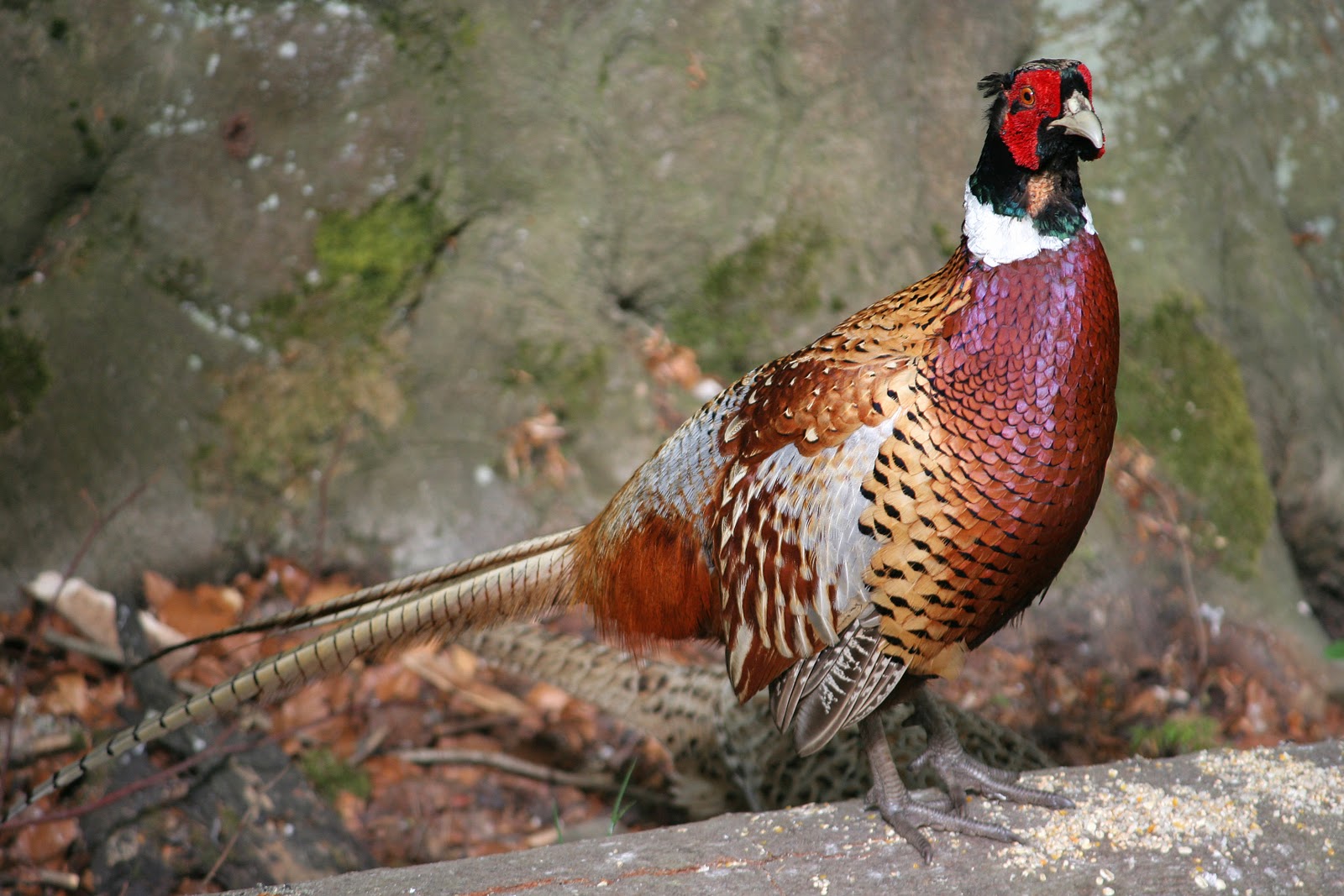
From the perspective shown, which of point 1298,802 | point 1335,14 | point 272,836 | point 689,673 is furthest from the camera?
point 1335,14

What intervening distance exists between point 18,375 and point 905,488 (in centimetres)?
324

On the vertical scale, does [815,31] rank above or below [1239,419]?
above

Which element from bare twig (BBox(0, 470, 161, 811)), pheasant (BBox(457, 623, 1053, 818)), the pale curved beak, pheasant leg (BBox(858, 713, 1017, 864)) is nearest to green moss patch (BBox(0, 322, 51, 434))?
bare twig (BBox(0, 470, 161, 811))

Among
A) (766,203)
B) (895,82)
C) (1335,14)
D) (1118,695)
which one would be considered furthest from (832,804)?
(1335,14)

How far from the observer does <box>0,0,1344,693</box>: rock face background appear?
379cm

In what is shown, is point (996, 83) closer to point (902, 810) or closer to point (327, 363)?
point (902, 810)

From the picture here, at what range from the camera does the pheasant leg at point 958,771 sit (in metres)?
2.43

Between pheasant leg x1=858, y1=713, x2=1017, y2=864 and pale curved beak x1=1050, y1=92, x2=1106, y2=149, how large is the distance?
4.19 feet

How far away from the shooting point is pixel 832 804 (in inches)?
98.2

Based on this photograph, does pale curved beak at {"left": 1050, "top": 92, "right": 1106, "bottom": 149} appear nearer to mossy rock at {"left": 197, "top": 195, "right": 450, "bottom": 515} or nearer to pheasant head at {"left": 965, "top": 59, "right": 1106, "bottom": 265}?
A: pheasant head at {"left": 965, "top": 59, "right": 1106, "bottom": 265}

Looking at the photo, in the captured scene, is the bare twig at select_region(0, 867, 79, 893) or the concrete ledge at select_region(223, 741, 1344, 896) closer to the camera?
the concrete ledge at select_region(223, 741, 1344, 896)

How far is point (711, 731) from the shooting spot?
3.21 m

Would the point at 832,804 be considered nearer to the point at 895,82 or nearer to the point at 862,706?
the point at 862,706

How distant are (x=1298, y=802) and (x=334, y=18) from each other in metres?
3.84
